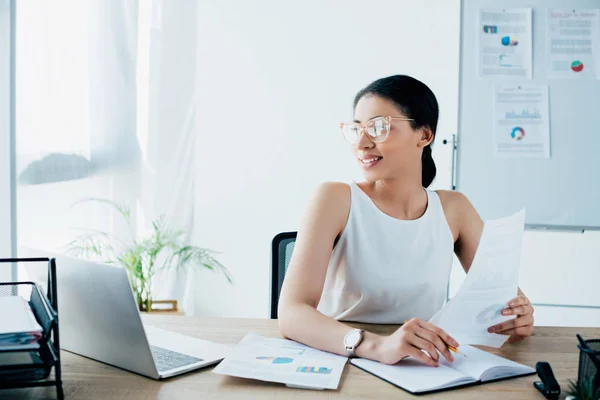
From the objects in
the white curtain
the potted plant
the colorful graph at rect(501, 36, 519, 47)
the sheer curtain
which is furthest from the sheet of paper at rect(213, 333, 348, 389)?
the colorful graph at rect(501, 36, 519, 47)

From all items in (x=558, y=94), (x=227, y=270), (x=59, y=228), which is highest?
(x=558, y=94)

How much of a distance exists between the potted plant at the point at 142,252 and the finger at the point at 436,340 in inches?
69.4

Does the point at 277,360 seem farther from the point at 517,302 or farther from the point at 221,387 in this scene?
the point at 517,302

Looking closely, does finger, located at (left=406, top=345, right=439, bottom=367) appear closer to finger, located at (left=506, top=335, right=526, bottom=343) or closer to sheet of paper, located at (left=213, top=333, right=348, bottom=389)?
sheet of paper, located at (left=213, top=333, right=348, bottom=389)

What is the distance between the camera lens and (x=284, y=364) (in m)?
1.23

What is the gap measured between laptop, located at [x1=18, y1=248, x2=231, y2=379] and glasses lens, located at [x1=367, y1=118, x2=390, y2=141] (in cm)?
66

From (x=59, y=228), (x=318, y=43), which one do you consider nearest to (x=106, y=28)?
(x=59, y=228)

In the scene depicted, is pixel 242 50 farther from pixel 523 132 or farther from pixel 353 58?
pixel 523 132

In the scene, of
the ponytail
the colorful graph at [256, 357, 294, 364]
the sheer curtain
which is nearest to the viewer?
the colorful graph at [256, 357, 294, 364]

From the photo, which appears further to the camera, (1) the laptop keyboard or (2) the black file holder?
(1) the laptop keyboard

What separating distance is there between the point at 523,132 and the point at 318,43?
3.91 feet

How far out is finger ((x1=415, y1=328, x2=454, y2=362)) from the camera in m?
1.22

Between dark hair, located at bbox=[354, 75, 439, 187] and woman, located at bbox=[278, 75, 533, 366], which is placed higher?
dark hair, located at bbox=[354, 75, 439, 187]

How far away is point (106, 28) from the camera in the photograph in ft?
9.68
